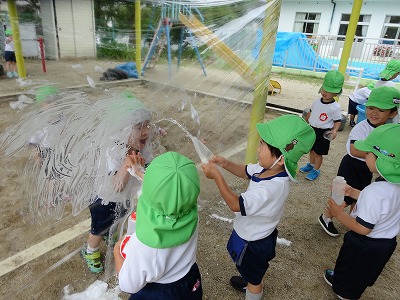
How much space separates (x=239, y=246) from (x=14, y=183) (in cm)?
127

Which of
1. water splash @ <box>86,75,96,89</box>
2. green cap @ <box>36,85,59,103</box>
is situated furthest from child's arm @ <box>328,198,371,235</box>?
green cap @ <box>36,85,59,103</box>

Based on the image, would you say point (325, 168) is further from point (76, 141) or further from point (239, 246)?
point (76, 141)

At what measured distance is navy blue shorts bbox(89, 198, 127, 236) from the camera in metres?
1.86

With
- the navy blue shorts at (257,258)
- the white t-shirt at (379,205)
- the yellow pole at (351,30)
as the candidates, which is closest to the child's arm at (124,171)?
the navy blue shorts at (257,258)

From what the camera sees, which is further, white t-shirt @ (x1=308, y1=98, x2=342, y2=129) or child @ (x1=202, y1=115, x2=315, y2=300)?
white t-shirt @ (x1=308, y1=98, x2=342, y2=129)

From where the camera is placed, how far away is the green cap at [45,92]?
1.53 m

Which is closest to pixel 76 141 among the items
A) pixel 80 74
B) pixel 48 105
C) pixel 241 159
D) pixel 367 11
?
pixel 48 105

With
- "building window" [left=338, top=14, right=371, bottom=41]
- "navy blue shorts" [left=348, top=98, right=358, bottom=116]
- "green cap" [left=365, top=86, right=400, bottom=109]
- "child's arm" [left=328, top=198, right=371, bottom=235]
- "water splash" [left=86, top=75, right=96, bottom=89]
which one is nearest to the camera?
"child's arm" [left=328, top=198, right=371, bottom=235]

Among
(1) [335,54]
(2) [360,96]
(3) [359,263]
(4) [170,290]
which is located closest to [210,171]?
(4) [170,290]

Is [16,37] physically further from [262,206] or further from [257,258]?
[257,258]

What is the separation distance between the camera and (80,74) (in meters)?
1.59

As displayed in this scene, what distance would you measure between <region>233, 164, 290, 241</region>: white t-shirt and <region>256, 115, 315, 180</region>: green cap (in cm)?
10

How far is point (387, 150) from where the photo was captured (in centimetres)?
142

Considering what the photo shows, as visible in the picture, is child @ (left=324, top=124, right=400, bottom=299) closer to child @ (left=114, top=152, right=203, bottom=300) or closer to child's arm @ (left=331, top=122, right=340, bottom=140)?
child @ (left=114, top=152, right=203, bottom=300)
